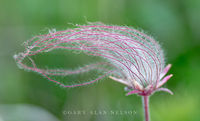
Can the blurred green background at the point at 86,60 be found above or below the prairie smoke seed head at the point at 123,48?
above

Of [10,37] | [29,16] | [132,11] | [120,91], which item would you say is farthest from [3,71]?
[132,11]

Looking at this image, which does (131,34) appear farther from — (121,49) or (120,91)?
(120,91)

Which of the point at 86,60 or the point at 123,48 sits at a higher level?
the point at 86,60

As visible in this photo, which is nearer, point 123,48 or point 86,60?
point 123,48

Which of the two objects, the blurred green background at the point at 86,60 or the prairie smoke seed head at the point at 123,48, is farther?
the blurred green background at the point at 86,60
